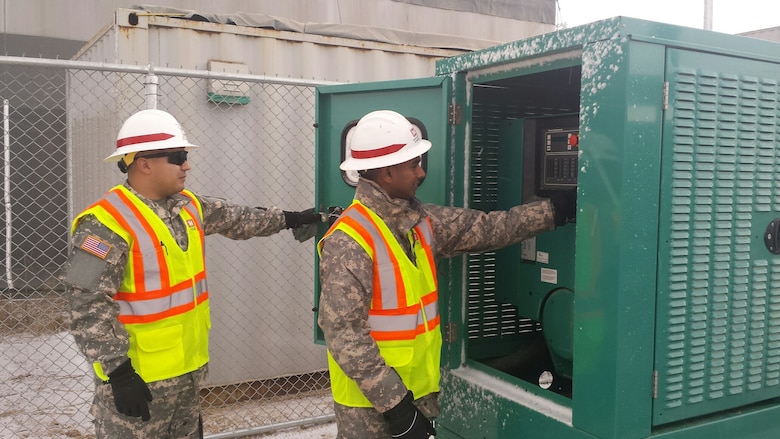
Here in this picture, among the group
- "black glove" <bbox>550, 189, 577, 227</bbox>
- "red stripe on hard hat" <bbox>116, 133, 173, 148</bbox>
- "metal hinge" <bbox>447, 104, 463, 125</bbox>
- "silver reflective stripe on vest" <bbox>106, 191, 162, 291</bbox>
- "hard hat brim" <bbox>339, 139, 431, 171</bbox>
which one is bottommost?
"silver reflective stripe on vest" <bbox>106, 191, 162, 291</bbox>

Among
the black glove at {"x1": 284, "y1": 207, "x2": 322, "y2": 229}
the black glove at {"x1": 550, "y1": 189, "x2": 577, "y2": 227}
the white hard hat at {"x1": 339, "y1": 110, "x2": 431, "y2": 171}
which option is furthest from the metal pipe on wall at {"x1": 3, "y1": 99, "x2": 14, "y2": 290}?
the black glove at {"x1": 550, "y1": 189, "x2": 577, "y2": 227}

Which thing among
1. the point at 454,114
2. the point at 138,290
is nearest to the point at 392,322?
the point at 454,114

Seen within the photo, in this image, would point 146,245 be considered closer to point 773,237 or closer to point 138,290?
point 138,290

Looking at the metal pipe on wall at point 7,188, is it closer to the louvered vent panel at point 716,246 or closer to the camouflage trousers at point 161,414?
the camouflage trousers at point 161,414

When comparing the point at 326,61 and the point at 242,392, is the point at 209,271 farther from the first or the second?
the point at 326,61

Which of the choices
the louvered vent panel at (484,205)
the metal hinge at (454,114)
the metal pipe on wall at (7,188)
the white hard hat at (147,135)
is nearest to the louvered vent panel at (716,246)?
the metal hinge at (454,114)

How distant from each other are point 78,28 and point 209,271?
5.59m

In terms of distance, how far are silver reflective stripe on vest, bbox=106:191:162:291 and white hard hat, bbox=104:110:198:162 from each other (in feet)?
0.91

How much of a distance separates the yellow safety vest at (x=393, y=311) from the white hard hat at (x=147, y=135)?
0.94 meters

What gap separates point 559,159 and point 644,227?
0.70 m

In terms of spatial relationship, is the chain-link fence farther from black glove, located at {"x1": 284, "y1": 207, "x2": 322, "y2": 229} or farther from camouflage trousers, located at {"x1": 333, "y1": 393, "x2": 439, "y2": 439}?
camouflage trousers, located at {"x1": 333, "y1": 393, "x2": 439, "y2": 439}

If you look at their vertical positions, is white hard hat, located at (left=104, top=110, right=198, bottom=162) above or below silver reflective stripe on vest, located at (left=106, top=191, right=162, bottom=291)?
above

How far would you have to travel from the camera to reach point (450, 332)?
292 centimetres

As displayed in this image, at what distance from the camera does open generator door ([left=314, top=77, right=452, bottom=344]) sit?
9.25 ft
